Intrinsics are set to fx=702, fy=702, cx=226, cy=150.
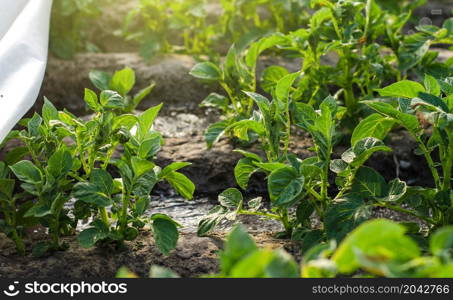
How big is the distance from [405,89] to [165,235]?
70cm

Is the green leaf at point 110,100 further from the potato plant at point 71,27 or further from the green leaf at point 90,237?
the potato plant at point 71,27

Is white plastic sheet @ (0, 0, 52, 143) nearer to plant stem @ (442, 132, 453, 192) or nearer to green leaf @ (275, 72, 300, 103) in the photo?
green leaf @ (275, 72, 300, 103)

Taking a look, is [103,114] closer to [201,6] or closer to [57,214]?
[57,214]

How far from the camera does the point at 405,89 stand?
5.70ft

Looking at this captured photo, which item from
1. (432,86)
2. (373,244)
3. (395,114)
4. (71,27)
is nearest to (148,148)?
(395,114)

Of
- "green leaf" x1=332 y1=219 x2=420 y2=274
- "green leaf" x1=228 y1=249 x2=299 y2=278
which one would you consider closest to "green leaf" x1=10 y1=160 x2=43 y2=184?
"green leaf" x1=228 y1=249 x2=299 y2=278

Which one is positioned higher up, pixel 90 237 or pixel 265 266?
pixel 265 266

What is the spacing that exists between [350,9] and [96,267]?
1202 millimetres

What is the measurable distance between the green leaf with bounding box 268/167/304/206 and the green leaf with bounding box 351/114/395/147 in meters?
0.21

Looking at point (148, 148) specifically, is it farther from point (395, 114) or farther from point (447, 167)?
point (447, 167)

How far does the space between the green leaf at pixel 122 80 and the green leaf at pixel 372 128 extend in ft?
2.81

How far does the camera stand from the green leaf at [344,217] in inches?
67.4

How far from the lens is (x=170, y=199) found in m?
2.53

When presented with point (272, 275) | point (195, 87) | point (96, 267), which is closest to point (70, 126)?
point (96, 267)
